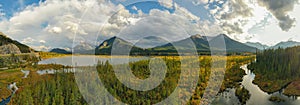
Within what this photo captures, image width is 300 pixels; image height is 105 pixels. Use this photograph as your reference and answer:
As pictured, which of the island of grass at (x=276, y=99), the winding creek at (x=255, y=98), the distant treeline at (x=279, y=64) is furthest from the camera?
the distant treeline at (x=279, y=64)

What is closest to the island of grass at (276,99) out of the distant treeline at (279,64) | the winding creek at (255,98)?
the winding creek at (255,98)

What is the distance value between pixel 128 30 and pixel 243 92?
24310 millimetres

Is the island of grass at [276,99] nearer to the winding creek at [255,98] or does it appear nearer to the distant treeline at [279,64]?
the winding creek at [255,98]

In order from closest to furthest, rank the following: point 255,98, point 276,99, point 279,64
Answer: point 276,99 < point 255,98 < point 279,64

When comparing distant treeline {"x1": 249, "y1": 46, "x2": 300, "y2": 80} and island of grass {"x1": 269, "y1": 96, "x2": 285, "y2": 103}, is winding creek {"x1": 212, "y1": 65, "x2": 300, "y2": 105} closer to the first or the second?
island of grass {"x1": 269, "y1": 96, "x2": 285, "y2": 103}

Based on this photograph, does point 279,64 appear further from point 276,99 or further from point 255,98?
point 255,98

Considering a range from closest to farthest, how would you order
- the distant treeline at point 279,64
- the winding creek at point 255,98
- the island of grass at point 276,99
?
the winding creek at point 255,98, the island of grass at point 276,99, the distant treeline at point 279,64

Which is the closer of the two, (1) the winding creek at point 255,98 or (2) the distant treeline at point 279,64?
(1) the winding creek at point 255,98

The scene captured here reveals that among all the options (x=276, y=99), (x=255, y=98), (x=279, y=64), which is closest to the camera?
(x=276, y=99)

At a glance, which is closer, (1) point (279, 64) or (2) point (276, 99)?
(2) point (276, 99)

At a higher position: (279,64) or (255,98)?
(279,64)

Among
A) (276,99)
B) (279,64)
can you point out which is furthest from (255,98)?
(279,64)

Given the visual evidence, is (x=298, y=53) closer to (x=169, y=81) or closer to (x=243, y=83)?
(x=243, y=83)

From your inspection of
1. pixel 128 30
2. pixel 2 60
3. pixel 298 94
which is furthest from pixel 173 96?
pixel 2 60
